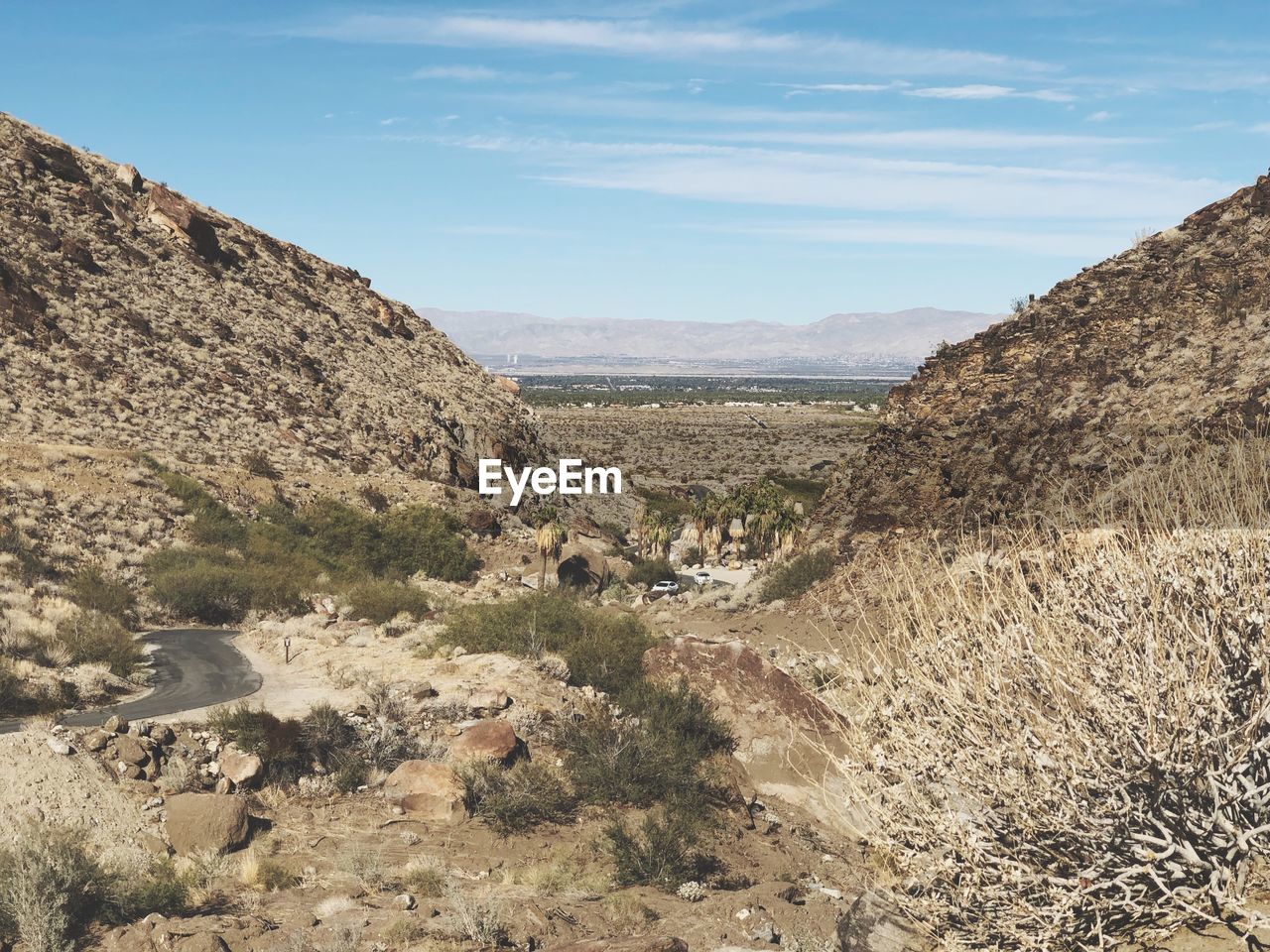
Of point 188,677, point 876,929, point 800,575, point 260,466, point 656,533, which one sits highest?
point 260,466

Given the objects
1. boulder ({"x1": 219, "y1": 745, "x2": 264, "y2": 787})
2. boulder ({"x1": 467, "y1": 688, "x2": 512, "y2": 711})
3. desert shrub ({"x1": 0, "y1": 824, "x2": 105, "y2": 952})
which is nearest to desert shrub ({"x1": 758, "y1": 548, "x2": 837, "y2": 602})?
boulder ({"x1": 467, "y1": 688, "x2": 512, "y2": 711})

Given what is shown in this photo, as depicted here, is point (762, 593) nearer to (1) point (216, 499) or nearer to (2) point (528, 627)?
(2) point (528, 627)

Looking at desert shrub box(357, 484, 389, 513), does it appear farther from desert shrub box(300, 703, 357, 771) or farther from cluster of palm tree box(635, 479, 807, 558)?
desert shrub box(300, 703, 357, 771)

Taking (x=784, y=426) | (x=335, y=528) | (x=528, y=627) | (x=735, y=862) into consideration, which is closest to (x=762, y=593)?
(x=528, y=627)

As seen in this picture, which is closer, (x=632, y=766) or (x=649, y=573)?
(x=632, y=766)

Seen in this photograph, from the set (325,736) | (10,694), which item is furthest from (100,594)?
(325,736)

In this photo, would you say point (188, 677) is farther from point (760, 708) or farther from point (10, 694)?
point (760, 708)
